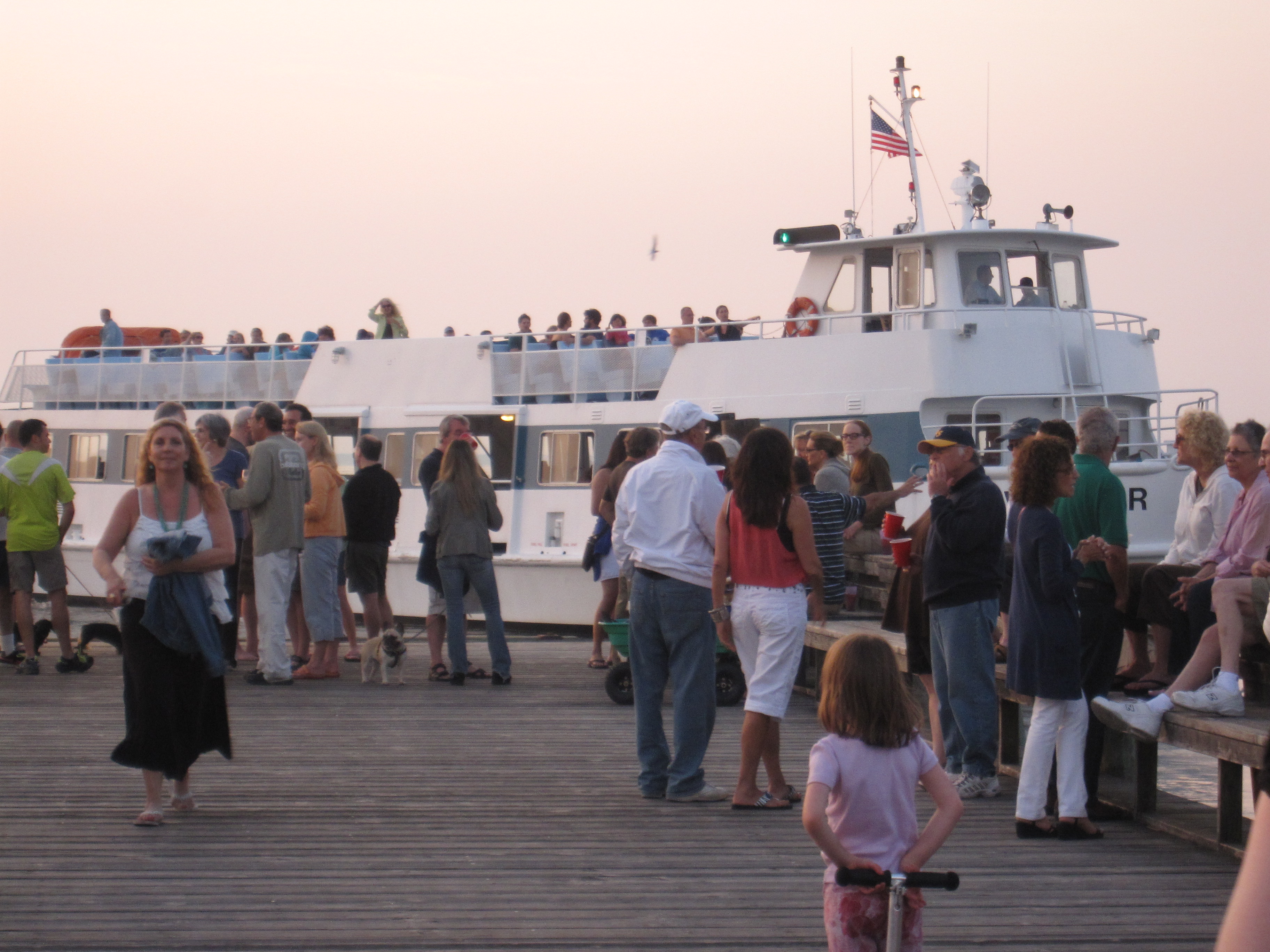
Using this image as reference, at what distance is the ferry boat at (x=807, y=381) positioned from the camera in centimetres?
1605

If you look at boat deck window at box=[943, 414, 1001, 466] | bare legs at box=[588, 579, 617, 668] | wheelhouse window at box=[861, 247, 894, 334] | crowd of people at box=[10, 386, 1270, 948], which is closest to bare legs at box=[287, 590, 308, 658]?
bare legs at box=[588, 579, 617, 668]

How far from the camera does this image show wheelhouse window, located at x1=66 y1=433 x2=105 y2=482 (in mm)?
22625

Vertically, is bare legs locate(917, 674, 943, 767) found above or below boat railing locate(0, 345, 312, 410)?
below

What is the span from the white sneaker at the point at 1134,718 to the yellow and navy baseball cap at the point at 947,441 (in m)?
1.28

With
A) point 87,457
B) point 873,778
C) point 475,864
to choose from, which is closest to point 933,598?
point 475,864

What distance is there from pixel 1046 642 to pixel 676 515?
1.71 m

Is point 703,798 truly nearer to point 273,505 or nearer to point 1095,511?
point 1095,511

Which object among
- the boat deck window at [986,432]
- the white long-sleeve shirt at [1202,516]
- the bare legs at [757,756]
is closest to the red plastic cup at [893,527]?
the bare legs at [757,756]

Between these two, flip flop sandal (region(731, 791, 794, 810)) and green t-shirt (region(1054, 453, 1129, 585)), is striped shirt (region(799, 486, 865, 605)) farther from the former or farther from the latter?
green t-shirt (region(1054, 453, 1129, 585))

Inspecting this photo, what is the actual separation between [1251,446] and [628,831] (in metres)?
3.22

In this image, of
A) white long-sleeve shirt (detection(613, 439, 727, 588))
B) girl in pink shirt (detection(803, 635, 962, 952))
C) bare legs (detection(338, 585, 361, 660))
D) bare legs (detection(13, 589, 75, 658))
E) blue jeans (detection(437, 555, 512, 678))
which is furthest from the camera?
bare legs (detection(338, 585, 361, 660))

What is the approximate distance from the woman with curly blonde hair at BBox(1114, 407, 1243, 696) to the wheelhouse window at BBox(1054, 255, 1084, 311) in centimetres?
1089

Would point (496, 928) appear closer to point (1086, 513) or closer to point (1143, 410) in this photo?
point (1086, 513)

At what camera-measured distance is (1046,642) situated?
229 inches
